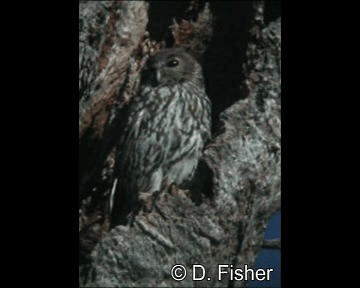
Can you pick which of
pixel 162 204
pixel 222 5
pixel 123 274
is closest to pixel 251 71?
pixel 222 5

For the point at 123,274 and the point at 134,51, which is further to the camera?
the point at 134,51

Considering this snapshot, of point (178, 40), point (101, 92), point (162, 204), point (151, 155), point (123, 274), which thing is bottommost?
point (123, 274)

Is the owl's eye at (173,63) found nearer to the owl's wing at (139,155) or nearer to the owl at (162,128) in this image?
the owl at (162,128)

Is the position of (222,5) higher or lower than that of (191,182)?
higher

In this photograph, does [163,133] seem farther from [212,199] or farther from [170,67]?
[212,199]

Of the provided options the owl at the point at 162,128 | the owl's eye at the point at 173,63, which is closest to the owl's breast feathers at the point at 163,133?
the owl at the point at 162,128
